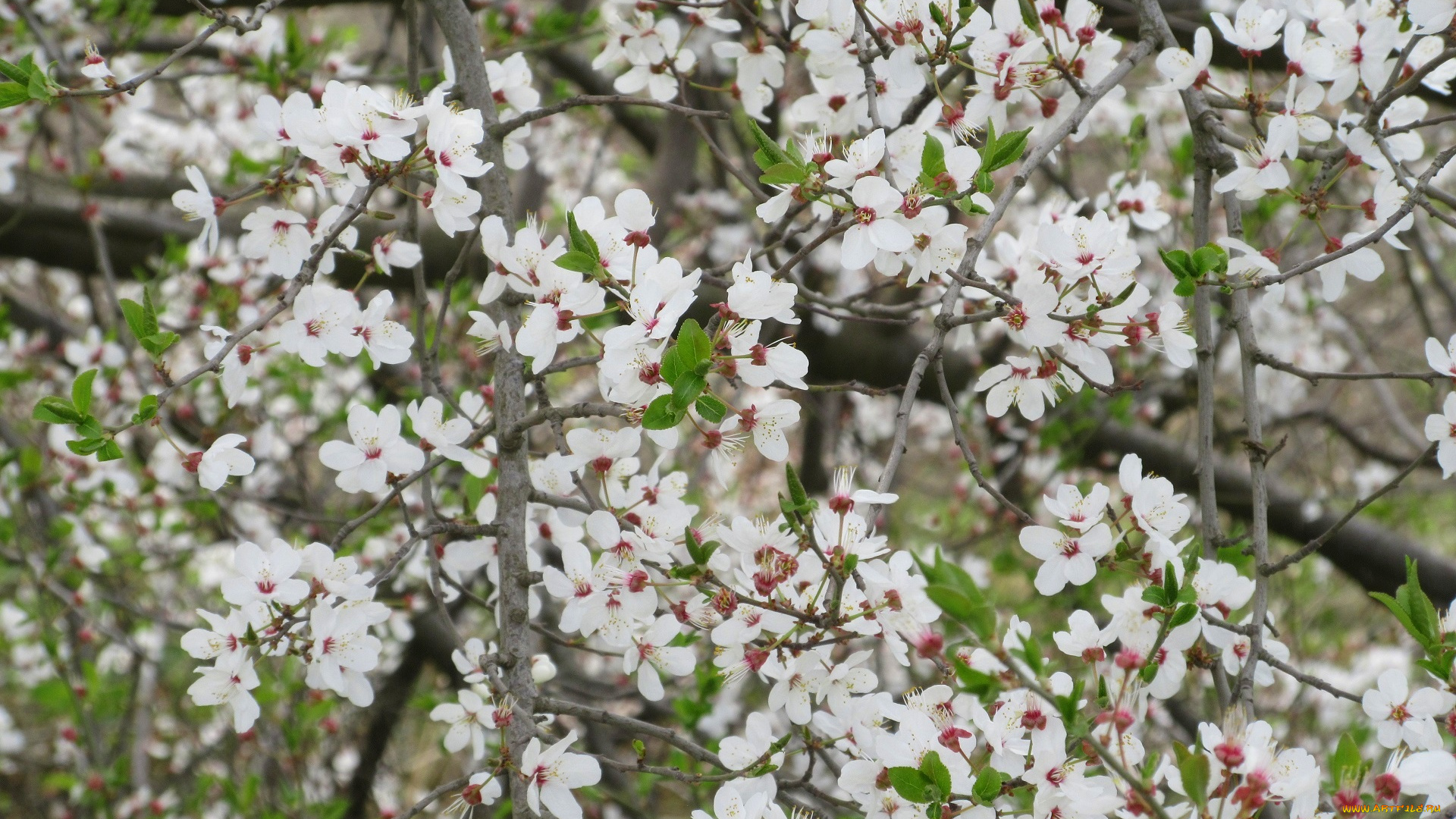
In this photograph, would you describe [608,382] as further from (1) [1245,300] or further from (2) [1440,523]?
(2) [1440,523]

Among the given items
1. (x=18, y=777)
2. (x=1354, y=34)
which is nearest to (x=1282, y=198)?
(x=1354, y=34)

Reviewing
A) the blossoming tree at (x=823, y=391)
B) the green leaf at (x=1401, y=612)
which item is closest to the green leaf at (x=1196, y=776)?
the blossoming tree at (x=823, y=391)

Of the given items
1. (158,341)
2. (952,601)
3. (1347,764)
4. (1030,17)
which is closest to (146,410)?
(158,341)

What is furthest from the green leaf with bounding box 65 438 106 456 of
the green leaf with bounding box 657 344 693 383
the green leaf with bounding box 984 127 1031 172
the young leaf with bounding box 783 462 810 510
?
the green leaf with bounding box 984 127 1031 172

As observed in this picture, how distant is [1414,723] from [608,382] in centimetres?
104

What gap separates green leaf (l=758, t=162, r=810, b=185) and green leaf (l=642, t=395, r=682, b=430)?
0.30m

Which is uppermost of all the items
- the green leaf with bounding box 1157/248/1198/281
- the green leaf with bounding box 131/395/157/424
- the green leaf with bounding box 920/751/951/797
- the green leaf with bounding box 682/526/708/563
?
the green leaf with bounding box 1157/248/1198/281

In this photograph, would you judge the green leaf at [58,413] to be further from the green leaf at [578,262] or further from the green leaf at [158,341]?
the green leaf at [578,262]

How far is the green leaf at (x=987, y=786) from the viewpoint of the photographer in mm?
1143

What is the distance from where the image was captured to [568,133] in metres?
4.71

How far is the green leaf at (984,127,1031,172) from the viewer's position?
1.30m

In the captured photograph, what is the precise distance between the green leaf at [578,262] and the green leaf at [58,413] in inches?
25.0

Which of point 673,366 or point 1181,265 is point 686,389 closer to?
point 673,366

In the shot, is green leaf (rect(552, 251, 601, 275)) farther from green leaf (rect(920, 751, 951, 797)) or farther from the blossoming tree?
green leaf (rect(920, 751, 951, 797))
